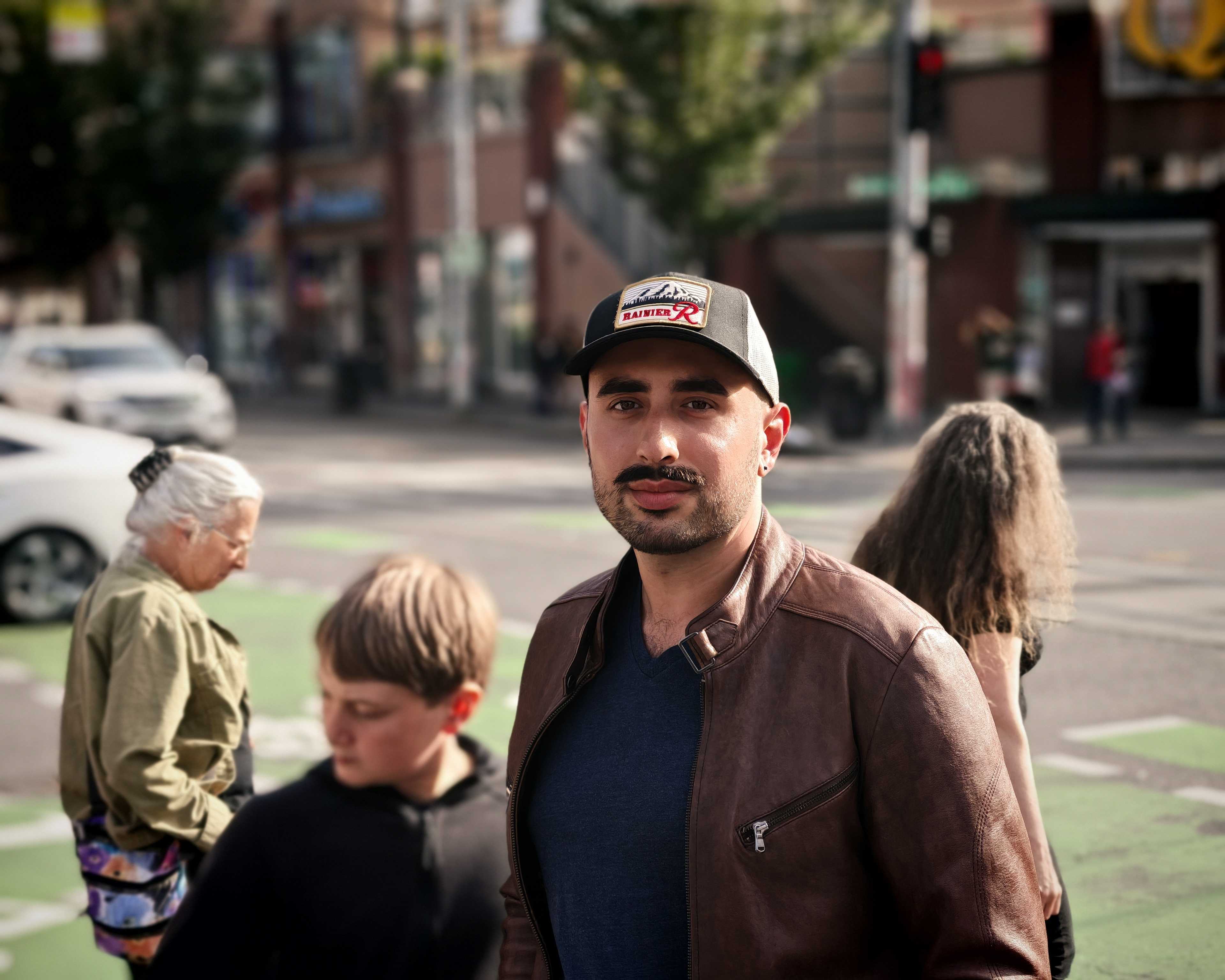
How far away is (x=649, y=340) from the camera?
238 centimetres

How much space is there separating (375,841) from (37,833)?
4.49 meters

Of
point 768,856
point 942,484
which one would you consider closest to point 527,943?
point 768,856

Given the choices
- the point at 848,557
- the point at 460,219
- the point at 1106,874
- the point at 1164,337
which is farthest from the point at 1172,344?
the point at 1106,874

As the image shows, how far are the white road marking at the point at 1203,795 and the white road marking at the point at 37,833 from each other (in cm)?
442

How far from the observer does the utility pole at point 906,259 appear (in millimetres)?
22328

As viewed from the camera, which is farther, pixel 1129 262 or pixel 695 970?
pixel 1129 262

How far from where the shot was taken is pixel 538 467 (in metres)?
21.7

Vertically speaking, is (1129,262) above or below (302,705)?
above

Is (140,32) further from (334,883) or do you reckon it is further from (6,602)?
(334,883)

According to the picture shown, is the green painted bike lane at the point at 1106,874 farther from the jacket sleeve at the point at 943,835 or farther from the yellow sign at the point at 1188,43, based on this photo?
the yellow sign at the point at 1188,43

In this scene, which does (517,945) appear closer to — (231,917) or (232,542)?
(231,917)

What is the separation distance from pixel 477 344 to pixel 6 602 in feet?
92.5

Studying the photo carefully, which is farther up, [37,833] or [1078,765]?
[1078,765]

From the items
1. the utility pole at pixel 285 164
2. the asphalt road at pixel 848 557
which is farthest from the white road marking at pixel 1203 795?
the utility pole at pixel 285 164
